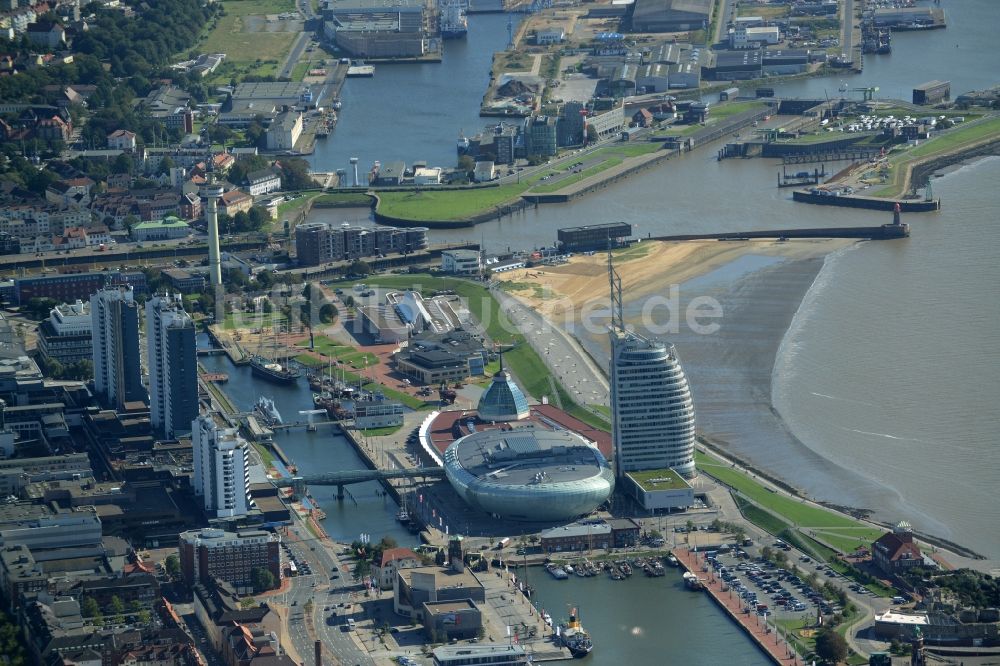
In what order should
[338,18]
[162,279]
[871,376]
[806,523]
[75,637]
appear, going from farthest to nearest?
[338,18] < [162,279] < [871,376] < [806,523] < [75,637]

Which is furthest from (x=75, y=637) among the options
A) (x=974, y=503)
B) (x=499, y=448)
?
(x=974, y=503)

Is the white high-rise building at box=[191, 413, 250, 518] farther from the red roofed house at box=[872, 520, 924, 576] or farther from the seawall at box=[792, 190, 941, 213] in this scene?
the seawall at box=[792, 190, 941, 213]

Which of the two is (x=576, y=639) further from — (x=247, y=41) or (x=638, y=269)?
(x=247, y=41)

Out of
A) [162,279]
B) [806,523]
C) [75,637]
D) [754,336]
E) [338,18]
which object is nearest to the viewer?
[75,637]

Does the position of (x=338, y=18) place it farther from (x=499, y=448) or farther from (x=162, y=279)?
(x=499, y=448)

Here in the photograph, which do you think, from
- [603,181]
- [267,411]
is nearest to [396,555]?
[267,411]

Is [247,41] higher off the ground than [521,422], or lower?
higher

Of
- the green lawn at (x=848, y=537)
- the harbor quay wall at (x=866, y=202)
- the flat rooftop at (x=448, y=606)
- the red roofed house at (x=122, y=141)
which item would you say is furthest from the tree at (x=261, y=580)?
the red roofed house at (x=122, y=141)

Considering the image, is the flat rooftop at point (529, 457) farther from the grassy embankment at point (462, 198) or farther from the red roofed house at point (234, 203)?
the red roofed house at point (234, 203)
